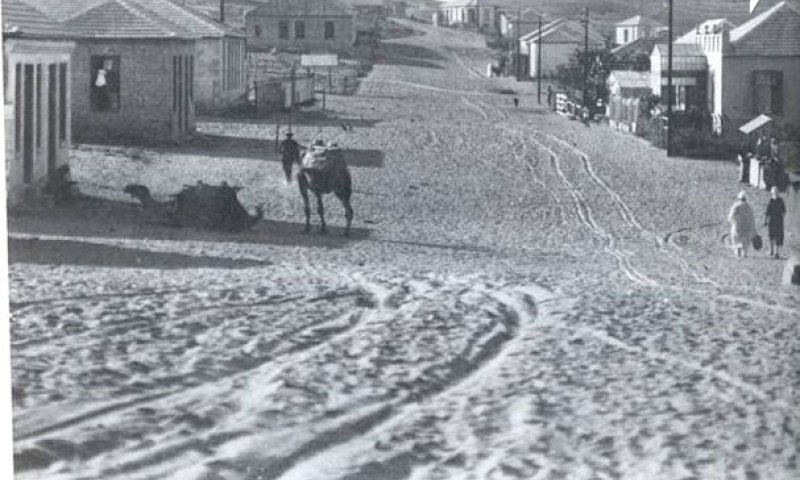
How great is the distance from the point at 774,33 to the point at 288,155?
10.6 feet

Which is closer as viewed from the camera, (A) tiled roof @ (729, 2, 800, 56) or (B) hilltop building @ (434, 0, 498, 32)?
(A) tiled roof @ (729, 2, 800, 56)

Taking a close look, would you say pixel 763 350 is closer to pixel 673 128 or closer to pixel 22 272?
pixel 22 272

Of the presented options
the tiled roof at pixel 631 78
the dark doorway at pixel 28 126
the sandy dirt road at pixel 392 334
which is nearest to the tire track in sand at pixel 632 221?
the sandy dirt road at pixel 392 334

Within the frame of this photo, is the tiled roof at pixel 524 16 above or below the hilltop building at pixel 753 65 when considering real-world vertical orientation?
above

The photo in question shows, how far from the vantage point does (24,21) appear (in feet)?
17.9

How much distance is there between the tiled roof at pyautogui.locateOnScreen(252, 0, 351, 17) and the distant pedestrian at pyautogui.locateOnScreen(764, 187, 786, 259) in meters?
3.25

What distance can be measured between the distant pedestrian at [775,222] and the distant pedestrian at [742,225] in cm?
14

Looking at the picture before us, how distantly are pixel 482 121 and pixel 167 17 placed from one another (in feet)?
20.1

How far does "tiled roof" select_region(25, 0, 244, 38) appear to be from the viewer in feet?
22.4

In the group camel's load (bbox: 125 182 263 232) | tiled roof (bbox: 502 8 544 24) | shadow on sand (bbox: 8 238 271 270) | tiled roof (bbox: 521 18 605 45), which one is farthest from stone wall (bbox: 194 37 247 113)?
tiled roof (bbox: 502 8 544 24)

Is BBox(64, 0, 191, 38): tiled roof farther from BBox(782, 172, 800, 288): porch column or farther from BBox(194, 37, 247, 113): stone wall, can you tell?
BBox(782, 172, 800, 288): porch column

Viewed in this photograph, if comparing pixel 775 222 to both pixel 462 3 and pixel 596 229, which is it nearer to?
pixel 596 229

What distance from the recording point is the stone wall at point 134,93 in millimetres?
6312

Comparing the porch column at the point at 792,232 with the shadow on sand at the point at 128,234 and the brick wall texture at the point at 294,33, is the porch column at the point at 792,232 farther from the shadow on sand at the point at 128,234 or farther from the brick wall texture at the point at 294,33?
the brick wall texture at the point at 294,33
